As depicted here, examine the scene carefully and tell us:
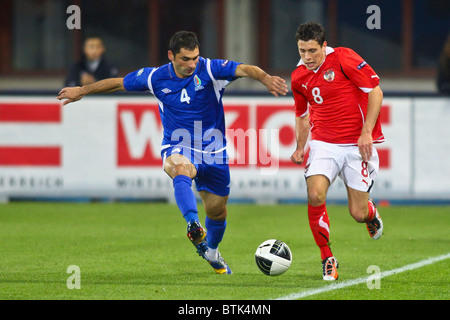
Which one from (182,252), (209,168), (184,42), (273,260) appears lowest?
(182,252)

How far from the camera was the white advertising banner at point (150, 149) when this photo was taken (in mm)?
13477

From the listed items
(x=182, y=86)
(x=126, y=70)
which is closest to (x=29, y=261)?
(x=182, y=86)

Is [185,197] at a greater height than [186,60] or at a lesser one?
lesser

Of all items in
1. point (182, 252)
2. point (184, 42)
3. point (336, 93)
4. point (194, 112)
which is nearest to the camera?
point (184, 42)

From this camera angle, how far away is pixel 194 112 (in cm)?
783

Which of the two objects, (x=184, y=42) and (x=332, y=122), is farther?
(x=332, y=122)

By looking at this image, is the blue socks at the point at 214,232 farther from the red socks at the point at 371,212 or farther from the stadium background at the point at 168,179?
the red socks at the point at 371,212

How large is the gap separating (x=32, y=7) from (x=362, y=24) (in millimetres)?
6325

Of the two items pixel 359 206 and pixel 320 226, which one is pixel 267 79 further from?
pixel 359 206

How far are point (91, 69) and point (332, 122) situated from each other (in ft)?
23.3

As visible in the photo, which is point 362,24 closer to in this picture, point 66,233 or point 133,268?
point 66,233

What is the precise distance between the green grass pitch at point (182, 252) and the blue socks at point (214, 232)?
0.24 metres

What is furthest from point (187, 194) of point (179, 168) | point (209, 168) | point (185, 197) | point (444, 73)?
point (444, 73)

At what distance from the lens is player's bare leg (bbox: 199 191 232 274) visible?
7.81 m
